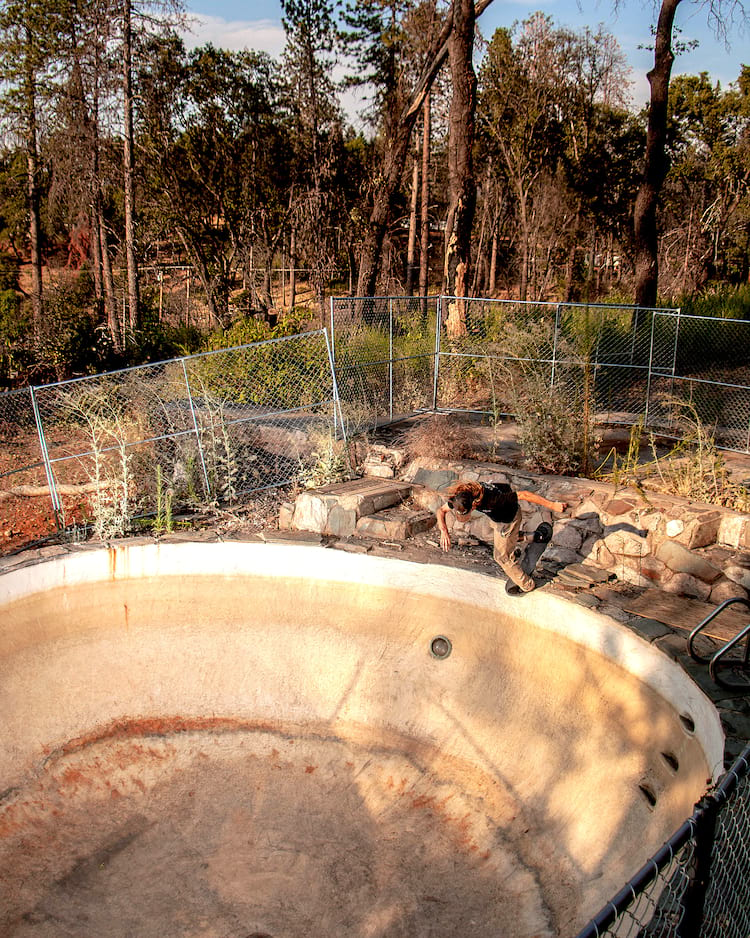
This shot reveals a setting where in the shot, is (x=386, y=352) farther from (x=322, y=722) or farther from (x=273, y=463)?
(x=322, y=722)

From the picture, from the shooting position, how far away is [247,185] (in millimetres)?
25281

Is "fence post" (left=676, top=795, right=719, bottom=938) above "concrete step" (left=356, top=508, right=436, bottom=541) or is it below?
above

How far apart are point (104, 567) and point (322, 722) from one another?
2723 millimetres

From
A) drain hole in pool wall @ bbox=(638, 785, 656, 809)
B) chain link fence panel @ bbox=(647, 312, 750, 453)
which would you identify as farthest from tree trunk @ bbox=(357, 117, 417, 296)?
drain hole in pool wall @ bbox=(638, 785, 656, 809)

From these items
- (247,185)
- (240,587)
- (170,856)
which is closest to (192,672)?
(240,587)

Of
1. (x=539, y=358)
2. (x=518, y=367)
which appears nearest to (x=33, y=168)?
(x=518, y=367)

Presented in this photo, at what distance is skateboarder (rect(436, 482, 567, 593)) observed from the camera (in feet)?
19.3

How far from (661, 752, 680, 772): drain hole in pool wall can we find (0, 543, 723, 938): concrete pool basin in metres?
0.01

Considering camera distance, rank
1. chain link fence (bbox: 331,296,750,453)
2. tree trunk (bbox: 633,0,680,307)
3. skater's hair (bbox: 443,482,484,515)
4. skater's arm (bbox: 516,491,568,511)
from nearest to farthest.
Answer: skater's hair (bbox: 443,482,484,515)
skater's arm (bbox: 516,491,568,511)
chain link fence (bbox: 331,296,750,453)
tree trunk (bbox: 633,0,680,307)

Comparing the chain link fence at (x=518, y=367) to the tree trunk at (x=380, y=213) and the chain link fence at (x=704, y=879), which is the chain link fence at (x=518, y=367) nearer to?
the tree trunk at (x=380, y=213)

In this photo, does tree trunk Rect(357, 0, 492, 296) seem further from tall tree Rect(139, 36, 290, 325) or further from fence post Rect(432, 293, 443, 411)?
tall tree Rect(139, 36, 290, 325)

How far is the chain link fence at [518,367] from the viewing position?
9922 mm

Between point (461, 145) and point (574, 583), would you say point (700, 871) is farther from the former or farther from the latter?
point (461, 145)

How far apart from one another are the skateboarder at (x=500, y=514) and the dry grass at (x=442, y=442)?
2584 mm
